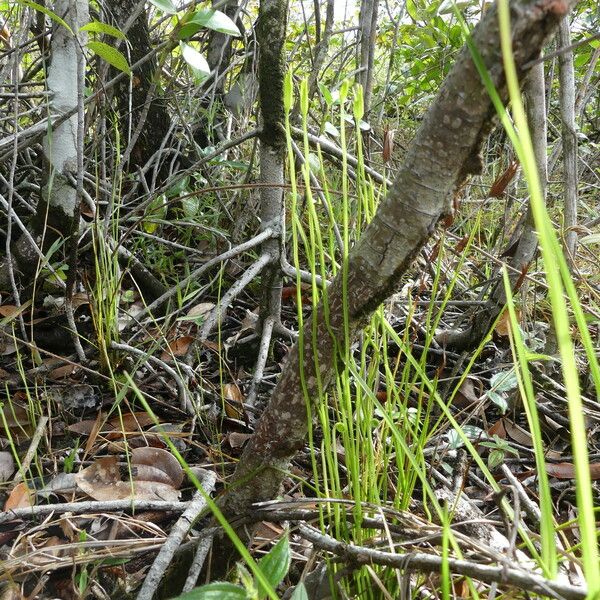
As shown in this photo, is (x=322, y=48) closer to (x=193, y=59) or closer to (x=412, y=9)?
(x=193, y=59)

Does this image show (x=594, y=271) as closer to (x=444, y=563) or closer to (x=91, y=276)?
(x=91, y=276)

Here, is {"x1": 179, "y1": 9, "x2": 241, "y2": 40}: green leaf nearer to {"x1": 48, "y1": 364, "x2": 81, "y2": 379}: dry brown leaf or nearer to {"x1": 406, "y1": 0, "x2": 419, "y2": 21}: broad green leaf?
{"x1": 48, "y1": 364, "x2": 81, "y2": 379}: dry brown leaf

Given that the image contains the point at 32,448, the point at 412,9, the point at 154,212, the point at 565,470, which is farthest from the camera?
the point at 412,9

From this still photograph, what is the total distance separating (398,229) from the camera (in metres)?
0.56

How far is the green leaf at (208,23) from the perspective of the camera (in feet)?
3.09

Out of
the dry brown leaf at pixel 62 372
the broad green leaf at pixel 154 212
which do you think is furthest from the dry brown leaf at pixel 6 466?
the broad green leaf at pixel 154 212

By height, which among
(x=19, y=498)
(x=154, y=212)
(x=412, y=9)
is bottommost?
(x=19, y=498)

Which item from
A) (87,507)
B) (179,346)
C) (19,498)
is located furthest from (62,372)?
(87,507)

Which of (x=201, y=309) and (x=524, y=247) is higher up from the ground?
(x=524, y=247)

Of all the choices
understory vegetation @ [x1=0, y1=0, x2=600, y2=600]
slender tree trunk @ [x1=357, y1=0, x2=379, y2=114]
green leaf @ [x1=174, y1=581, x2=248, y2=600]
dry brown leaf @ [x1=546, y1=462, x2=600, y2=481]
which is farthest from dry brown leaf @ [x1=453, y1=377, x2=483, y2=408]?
green leaf @ [x1=174, y1=581, x2=248, y2=600]

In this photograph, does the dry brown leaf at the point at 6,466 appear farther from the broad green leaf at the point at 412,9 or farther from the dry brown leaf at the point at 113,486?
the broad green leaf at the point at 412,9

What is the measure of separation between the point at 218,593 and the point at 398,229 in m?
0.39

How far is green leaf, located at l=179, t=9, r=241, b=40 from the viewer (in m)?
0.94

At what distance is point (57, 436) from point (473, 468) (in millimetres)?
818
